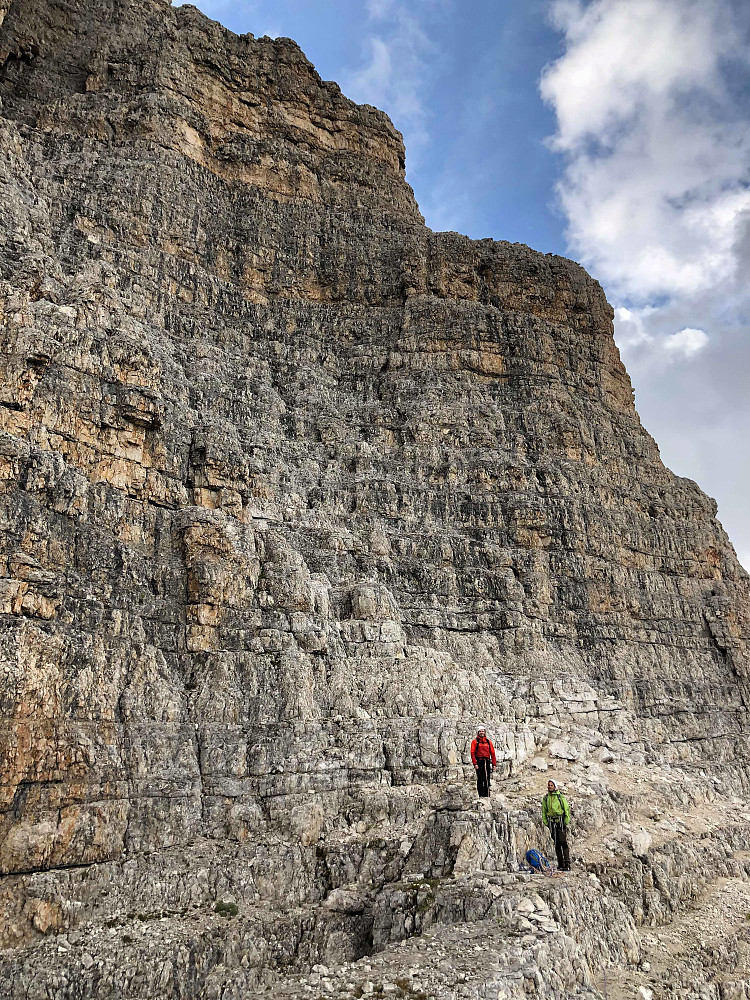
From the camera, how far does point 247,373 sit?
105 ft

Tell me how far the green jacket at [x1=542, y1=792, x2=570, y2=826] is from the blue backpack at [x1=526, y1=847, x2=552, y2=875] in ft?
4.77

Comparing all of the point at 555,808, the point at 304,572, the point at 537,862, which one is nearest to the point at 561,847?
the point at 537,862

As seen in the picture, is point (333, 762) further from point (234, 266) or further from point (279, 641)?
point (234, 266)

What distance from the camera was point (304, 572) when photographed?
24.3 m

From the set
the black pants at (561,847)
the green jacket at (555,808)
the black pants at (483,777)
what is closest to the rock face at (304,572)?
the black pants at (483,777)

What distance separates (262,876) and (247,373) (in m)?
20.7

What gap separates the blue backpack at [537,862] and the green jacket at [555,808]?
1.45 metres

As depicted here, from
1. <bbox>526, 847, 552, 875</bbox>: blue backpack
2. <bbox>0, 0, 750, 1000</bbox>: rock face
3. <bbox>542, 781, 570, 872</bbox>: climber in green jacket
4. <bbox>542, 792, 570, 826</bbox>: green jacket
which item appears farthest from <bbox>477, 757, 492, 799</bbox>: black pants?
<bbox>542, 792, 570, 826</bbox>: green jacket

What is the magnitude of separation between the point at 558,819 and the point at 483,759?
2865 millimetres

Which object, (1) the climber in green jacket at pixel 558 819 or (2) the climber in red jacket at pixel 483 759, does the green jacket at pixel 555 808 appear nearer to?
(1) the climber in green jacket at pixel 558 819

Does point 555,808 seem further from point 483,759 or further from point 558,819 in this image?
point 483,759

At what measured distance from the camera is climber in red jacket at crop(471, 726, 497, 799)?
18469 mm

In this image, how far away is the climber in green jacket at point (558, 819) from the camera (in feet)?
51.8

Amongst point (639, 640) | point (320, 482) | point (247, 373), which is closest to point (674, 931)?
point (639, 640)
